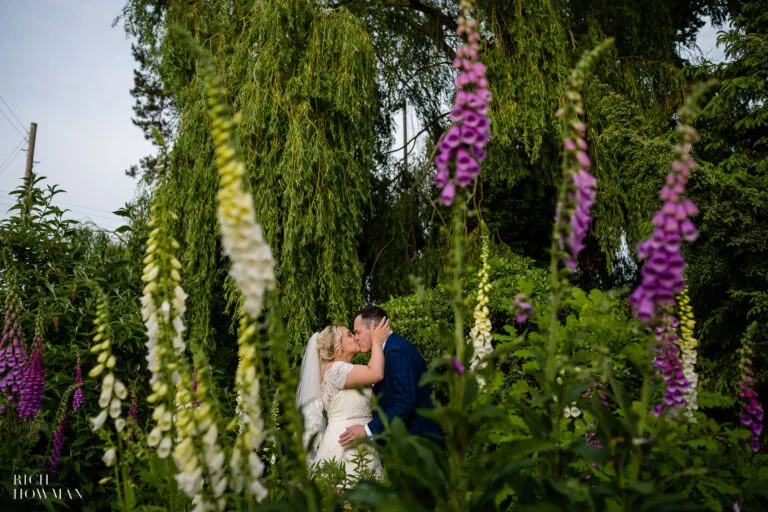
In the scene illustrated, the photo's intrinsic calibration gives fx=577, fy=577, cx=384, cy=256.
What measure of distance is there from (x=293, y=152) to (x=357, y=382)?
3229 millimetres

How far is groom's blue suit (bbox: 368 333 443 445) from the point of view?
13.3 ft

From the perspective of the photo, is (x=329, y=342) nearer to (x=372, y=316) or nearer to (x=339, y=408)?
(x=339, y=408)

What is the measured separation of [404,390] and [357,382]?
58 centimetres

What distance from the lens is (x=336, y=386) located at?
16.6ft

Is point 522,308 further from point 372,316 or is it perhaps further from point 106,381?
point 372,316

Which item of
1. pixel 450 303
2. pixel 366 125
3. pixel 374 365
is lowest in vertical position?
pixel 374 365

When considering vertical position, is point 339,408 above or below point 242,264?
below

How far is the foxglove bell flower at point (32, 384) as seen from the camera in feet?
10.4

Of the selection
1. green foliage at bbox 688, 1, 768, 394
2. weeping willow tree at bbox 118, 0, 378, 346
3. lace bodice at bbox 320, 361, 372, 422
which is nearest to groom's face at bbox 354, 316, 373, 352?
lace bodice at bbox 320, 361, 372, 422

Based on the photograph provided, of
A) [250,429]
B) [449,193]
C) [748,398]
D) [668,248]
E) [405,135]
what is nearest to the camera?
[668,248]

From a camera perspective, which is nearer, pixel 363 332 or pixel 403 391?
pixel 403 391

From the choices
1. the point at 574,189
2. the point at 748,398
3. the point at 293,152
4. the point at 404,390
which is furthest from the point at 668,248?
the point at 293,152

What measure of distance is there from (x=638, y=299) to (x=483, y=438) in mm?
606

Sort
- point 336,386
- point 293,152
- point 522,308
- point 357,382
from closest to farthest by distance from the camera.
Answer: point 522,308
point 357,382
point 336,386
point 293,152
